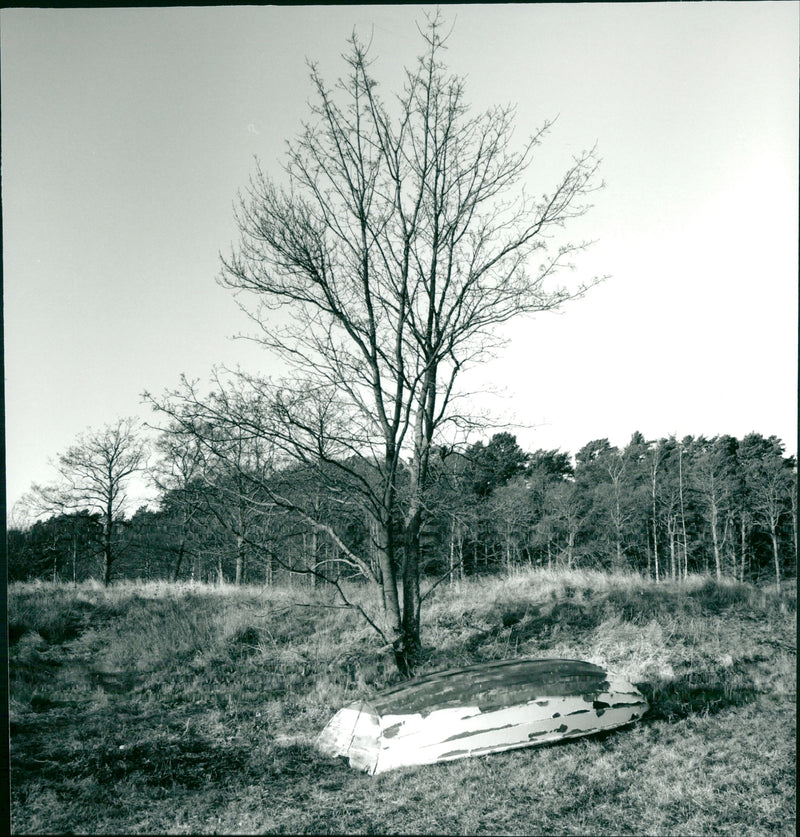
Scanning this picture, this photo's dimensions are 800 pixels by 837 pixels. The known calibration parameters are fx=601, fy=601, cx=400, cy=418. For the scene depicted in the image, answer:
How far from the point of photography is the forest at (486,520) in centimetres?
712

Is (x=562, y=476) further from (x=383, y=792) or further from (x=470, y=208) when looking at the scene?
(x=383, y=792)

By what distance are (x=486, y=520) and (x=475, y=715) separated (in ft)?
20.9

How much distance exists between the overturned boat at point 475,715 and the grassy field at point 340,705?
0.14 metres

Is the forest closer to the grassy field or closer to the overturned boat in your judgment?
the grassy field

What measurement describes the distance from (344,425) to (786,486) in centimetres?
2176

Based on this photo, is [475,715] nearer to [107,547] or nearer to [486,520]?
[486,520]

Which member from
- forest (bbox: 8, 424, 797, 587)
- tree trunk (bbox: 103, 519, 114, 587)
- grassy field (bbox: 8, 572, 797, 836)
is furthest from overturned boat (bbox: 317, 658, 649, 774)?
tree trunk (bbox: 103, 519, 114, 587)

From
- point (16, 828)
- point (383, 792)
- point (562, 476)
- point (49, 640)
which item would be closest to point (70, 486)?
point (49, 640)

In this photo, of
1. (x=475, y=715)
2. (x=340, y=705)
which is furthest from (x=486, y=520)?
(x=475, y=715)

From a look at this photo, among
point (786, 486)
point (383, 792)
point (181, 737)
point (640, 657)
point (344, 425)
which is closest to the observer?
point (383, 792)

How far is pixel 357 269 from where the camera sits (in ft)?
23.5

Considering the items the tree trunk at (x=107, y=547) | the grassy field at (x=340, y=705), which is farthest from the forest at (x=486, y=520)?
the grassy field at (x=340, y=705)

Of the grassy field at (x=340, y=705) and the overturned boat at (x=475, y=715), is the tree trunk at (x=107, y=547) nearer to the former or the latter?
the grassy field at (x=340, y=705)

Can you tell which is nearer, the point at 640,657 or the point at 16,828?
the point at 16,828
